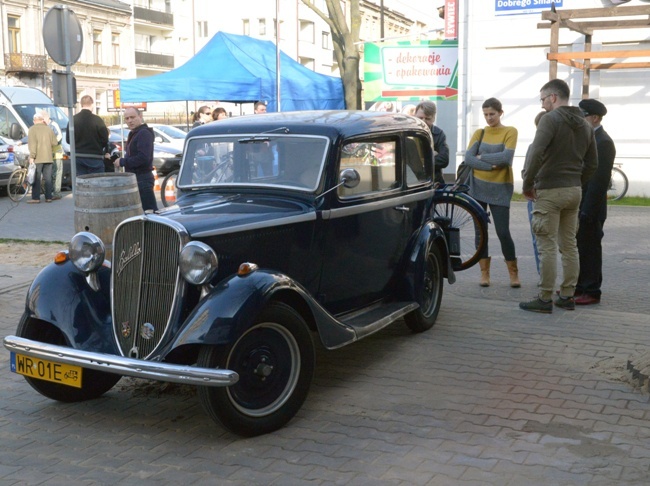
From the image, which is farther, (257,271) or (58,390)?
(58,390)

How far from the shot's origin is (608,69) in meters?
17.2

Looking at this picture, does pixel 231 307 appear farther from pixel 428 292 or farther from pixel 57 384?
pixel 428 292

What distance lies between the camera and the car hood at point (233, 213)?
4.83 metres

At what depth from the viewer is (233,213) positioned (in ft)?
16.8

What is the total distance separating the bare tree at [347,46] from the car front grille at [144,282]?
18.7 meters

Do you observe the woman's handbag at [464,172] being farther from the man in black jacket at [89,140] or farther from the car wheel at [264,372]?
the man in black jacket at [89,140]

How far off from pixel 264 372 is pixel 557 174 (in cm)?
361

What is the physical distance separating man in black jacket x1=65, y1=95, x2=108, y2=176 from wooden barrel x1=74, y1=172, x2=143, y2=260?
4.64 meters

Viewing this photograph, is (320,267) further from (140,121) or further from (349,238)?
(140,121)

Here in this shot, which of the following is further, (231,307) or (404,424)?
(404,424)

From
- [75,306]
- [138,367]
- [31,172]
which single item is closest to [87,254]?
[75,306]

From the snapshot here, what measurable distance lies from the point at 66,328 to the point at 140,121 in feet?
19.2

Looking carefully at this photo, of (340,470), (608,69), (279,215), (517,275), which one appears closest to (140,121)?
(517,275)

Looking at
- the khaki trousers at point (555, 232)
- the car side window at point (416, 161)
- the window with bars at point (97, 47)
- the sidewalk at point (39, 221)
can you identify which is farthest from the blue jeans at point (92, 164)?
the window with bars at point (97, 47)
